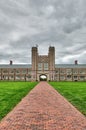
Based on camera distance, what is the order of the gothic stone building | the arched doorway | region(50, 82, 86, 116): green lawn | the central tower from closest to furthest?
region(50, 82, 86, 116): green lawn → the central tower → the gothic stone building → the arched doorway

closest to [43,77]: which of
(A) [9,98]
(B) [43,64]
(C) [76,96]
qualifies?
(B) [43,64]

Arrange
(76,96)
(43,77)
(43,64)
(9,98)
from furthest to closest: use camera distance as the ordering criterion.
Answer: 1. (43,77)
2. (43,64)
3. (76,96)
4. (9,98)

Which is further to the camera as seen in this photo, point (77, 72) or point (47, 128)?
point (77, 72)

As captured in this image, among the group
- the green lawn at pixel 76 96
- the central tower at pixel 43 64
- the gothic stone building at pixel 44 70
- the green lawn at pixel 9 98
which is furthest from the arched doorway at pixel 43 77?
the green lawn at pixel 9 98

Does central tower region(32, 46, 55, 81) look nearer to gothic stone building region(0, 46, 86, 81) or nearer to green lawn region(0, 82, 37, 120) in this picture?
gothic stone building region(0, 46, 86, 81)

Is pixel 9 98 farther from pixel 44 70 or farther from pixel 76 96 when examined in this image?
pixel 44 70

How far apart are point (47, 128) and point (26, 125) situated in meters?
0.81

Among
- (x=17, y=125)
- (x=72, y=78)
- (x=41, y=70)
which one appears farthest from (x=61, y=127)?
(x=72, y=78)

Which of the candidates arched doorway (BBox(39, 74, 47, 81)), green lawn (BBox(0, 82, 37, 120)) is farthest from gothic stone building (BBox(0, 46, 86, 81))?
green lawn (BBox(0, 82, 37, 120))

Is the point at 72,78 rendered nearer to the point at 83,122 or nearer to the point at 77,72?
the point at 77,72

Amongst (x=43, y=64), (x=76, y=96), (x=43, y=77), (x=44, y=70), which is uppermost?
(x=43, y=64)

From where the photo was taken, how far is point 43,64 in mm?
79688

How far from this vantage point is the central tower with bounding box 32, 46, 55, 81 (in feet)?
256

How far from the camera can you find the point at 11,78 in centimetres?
9144
